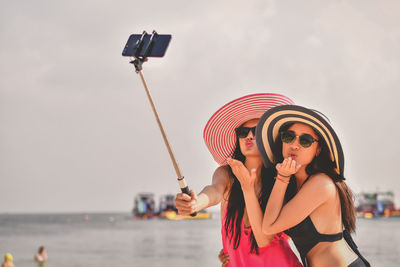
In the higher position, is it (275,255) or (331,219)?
(331,219)

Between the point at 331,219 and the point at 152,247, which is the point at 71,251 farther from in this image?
the point at 331,219

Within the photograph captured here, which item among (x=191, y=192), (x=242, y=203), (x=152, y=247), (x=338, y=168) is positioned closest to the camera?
(x=191, y=192)

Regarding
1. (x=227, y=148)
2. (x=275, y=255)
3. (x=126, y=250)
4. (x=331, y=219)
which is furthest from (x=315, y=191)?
(x=126, y=250)

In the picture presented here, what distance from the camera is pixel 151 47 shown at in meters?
2.93

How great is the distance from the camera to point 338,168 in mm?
3229

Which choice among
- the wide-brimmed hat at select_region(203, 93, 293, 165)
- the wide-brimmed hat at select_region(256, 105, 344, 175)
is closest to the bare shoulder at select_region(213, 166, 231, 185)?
the wide-brimmed hat at select_region(203, 93, 293, 165)

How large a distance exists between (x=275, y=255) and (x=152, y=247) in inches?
1276

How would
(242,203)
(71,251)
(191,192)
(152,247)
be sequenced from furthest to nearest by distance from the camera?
(152,247)
(71,251)
(242,203)
(191,192)

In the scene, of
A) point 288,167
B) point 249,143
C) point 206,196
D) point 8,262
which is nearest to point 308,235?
point 288,167

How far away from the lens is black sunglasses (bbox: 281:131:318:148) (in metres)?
3.19

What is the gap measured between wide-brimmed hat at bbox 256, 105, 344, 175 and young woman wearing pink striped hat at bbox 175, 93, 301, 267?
0.20 metres

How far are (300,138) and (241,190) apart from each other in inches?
23.5

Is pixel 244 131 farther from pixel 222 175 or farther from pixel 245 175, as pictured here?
pixel 245 175

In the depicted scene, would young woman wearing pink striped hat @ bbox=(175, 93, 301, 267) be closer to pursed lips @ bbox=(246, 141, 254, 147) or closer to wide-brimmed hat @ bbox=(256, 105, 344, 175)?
pursed lips @ bbox=(246, 141, 254, 147)
